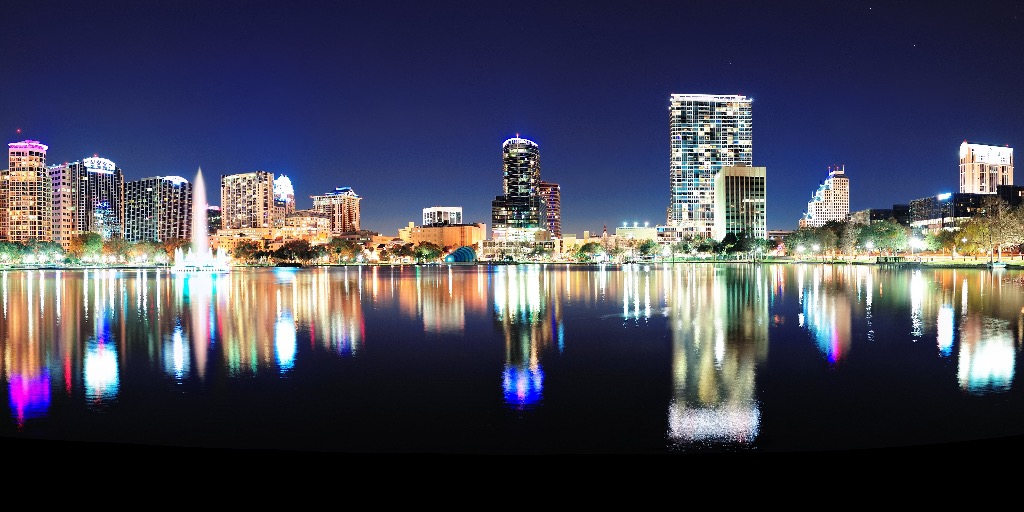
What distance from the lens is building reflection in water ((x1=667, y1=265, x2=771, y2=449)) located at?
10.2 m

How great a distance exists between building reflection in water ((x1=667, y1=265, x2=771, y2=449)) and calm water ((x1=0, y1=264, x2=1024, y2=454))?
63 mm

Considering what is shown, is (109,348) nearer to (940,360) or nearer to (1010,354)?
(940,360)

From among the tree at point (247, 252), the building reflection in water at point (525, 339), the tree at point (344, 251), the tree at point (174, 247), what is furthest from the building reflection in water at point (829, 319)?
the tree at point (174, 247)

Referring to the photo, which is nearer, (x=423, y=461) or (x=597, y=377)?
(x=423, y=461)

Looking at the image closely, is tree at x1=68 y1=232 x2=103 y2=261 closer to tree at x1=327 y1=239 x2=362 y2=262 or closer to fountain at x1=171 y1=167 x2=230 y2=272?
fountain at x1=171 y1=167 x2=230 y2=272

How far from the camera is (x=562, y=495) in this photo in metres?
7.05

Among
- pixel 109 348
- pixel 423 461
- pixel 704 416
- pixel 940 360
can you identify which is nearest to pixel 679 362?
pixel 704 416

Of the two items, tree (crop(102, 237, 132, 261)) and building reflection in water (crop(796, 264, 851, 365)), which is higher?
tree (crop(102, 237, 132, 261))

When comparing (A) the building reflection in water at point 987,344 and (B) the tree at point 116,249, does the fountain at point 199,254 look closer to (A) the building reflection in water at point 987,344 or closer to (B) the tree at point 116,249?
(B) the tree at point 116,249

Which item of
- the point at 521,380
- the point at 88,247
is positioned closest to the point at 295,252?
the point at 88,247

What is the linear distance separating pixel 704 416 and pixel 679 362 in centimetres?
536

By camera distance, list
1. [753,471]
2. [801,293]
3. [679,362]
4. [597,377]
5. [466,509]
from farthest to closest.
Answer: [801,293], [679,362], [597,377], [753,471], [466,509]

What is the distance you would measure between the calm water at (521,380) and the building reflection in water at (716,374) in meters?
0.06

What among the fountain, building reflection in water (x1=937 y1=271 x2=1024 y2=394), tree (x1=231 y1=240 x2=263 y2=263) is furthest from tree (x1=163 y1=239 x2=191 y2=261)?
building reflection in water (x1=937 y1=271 x2=1024 y2=394)
